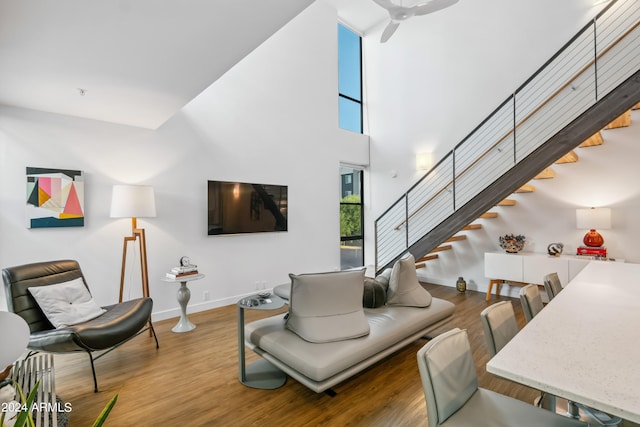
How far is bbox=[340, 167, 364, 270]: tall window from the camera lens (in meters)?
6.76

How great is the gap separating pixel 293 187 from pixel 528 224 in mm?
3856

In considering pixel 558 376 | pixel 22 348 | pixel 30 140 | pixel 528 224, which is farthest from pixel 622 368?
pixel 30 140

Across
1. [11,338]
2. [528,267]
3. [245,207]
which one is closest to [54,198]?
[245,207]

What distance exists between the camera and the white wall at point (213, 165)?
329 cm

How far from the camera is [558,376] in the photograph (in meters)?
0.98

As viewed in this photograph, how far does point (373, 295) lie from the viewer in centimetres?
305

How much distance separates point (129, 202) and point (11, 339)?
104 inches

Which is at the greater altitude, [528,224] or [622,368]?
[528,224]

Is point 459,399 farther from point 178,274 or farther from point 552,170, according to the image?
point 552,170

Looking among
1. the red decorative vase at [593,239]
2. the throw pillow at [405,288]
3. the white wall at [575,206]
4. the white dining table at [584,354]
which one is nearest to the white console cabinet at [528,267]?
the red decorative vase at [593,239]

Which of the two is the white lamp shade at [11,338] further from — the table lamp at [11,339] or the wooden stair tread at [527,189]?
the wooden stair tread at [527,189]

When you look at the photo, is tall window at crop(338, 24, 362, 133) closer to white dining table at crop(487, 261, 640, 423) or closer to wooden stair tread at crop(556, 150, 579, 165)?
wooden stair tread at crop(556, 150, 579, 165)

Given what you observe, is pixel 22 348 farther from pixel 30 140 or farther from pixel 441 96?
pixel 441 96

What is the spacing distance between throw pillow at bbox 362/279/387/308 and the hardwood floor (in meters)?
0.52
